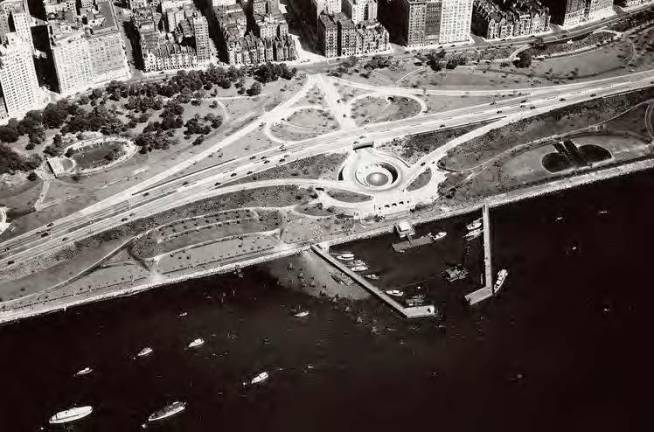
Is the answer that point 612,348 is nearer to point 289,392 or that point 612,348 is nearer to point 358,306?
point 358,306

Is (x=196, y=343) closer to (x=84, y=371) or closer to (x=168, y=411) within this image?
(x=168, y=411)

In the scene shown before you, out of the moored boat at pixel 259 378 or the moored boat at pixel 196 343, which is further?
the moored boat at pixel 196 343

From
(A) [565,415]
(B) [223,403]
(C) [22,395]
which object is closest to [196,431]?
(B) [223,403]

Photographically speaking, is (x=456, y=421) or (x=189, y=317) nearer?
(x=456, y=421)

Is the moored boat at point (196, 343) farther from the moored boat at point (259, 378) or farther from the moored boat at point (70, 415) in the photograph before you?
the moored boat at point (70, 415)

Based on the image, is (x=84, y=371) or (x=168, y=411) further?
(x=84, y=371)

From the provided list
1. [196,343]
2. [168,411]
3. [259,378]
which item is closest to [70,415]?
[168,411]
